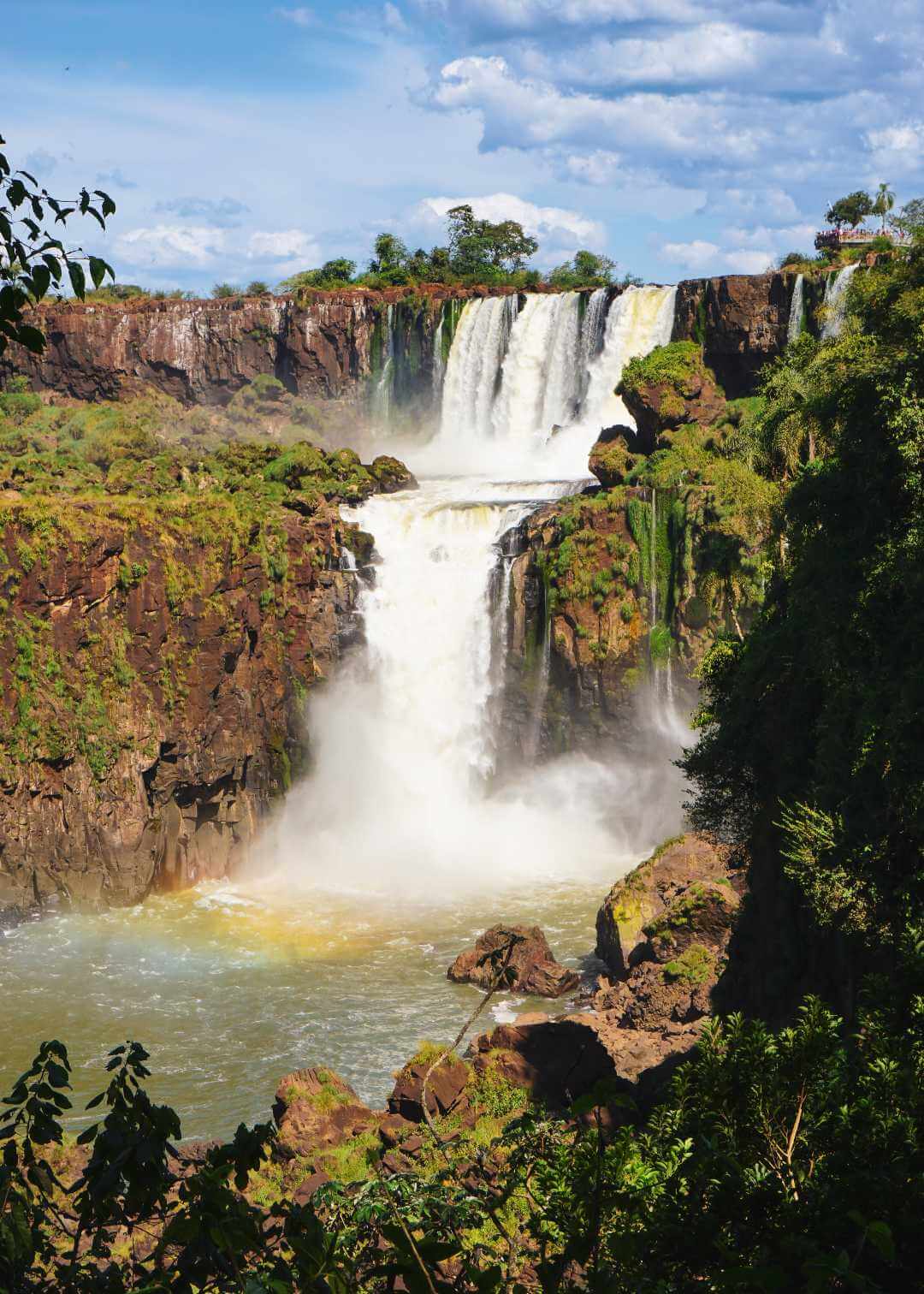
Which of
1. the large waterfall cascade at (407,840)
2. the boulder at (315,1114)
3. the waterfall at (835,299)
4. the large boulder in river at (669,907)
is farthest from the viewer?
the waterfall at (835,299)

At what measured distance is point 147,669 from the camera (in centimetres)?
3161

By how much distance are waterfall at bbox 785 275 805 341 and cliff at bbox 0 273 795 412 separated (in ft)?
60.8

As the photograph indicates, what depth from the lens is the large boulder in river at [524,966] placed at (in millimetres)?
24016

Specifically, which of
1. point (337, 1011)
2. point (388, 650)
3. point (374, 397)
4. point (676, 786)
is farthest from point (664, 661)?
point (374, 397)

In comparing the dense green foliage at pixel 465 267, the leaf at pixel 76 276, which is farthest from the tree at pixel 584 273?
the leaf at pixel 76 276

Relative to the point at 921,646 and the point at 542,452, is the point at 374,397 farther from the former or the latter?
the point at 921,646

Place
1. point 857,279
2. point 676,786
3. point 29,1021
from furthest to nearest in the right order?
point 676,786 → point 857,279 → point 29,1021

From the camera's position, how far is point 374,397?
58562 mm

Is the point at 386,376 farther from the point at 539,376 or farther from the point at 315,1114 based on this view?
the point at 315,1114

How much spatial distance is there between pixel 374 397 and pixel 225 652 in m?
28.3

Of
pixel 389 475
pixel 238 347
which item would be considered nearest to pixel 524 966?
pixel 389 475

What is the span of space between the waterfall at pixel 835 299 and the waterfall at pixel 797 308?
93 cm

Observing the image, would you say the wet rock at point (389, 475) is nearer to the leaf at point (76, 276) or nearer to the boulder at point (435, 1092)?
the boulder at point (435, 1092)

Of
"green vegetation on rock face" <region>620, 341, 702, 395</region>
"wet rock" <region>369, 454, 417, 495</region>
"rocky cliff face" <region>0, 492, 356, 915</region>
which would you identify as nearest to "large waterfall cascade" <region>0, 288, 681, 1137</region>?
"wet rock" <region>369, 454, 417, 495</region>
